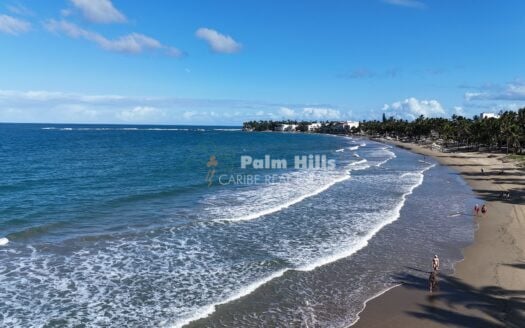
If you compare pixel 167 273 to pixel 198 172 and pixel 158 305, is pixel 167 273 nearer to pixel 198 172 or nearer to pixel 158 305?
pixel 158 305

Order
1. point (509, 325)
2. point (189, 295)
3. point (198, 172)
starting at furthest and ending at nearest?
point (198, 172), point (189, 295), point (509, 325)

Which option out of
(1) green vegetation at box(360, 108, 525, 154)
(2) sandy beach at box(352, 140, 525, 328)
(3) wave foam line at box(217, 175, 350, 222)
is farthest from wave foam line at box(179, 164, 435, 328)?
(1) green vegetation at box(360, 108, 525, 154)

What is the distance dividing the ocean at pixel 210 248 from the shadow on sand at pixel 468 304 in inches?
62.8

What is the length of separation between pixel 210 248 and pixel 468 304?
1127cm

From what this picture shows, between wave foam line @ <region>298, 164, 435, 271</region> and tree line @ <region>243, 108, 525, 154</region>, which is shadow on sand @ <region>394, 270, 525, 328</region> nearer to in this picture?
wave foam line @ <region>298, 164, 435, 271</region>

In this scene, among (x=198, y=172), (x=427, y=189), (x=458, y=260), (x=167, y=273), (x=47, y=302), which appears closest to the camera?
(x=47, y=302)

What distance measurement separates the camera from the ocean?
46.8ft

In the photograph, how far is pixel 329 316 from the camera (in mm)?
13953

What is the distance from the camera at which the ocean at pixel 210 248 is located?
14258mm

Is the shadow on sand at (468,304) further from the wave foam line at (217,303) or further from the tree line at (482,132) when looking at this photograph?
the tree line at (482,132)

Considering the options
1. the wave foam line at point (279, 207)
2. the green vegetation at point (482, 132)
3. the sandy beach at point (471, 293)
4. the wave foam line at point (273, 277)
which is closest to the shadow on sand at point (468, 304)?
the sandy beach at point (471, 293)

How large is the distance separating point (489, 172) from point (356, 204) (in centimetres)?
2928

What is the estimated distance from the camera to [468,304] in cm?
1488

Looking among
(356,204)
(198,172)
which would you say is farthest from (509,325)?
(198,172)
